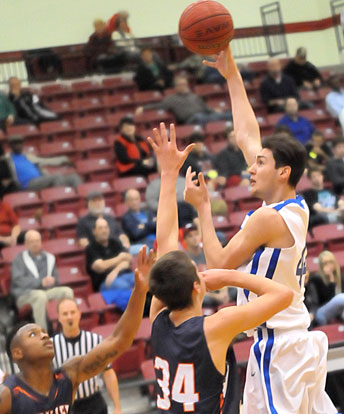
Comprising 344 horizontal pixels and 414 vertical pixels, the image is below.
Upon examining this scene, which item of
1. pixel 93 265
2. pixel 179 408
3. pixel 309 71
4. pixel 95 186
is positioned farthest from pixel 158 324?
pixel 309 71

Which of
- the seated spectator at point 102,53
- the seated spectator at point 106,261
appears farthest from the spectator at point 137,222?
the seated spectator at point 102,53

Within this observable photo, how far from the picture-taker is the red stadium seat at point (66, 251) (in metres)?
8.06

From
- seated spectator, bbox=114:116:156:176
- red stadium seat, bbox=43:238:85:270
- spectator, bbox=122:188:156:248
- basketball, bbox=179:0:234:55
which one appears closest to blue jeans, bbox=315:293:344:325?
spectator, bbox=122:188:156:248

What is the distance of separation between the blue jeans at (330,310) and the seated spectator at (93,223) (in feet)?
6.48

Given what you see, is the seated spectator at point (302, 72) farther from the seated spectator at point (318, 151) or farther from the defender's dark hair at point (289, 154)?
the defender's dark hair at point (289, 154)

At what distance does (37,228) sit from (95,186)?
1077 mm

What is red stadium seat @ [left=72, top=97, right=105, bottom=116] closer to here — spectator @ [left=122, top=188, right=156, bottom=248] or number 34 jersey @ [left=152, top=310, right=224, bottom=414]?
spectator @ [left=122, top=188, right=156, bottom=248]

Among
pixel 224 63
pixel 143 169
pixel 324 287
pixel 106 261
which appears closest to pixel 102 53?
pixel 143 169

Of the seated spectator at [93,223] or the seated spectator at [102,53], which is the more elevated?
the seated spectator at [102,53]

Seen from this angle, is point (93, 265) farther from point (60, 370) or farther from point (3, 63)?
point (3, 63)

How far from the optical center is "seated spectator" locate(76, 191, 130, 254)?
26.0ft

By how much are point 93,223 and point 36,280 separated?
105 cm

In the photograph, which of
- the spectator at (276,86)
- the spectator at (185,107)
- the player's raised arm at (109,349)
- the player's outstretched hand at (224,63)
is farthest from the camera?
the spectator at (276,86)

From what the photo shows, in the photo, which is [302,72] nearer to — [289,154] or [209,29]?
[209,29]
